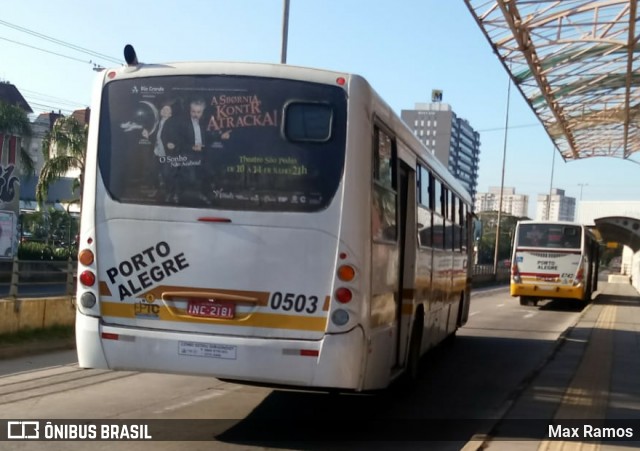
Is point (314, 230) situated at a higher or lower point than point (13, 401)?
higher

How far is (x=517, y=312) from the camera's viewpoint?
88.1 feet

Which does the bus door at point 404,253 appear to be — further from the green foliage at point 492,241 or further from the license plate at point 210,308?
the green foliage at point 492,241

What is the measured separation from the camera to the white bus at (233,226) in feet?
21.4

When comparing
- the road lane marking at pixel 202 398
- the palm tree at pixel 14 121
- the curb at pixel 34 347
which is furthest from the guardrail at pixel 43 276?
the palm tree at pixel 14 121

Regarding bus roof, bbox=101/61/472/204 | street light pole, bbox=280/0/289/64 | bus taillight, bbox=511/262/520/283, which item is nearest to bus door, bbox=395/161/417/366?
bus roof, bbox=101/61/472/204

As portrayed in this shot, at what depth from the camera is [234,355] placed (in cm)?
652

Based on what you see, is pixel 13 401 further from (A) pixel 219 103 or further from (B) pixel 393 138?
(B) pixel 393 138

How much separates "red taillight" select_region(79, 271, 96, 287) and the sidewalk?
366 centimetres

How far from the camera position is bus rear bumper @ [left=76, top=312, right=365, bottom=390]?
6449 mm

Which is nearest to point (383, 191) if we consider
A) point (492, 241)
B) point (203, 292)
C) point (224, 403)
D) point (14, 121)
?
point (203, 292)

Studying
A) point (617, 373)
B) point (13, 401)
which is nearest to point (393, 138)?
point (13, 401)

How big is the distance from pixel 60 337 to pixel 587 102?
25.2 metres

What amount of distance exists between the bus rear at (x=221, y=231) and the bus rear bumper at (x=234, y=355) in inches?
0.4

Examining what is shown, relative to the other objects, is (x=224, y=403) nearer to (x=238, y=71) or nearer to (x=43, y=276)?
(x=238, y=71)
